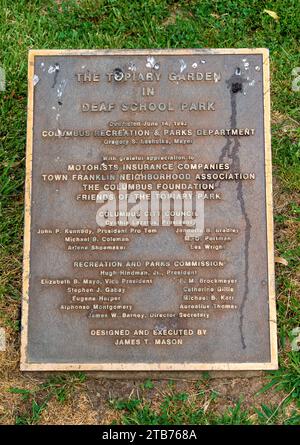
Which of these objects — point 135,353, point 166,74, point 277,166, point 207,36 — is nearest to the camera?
point 135,353

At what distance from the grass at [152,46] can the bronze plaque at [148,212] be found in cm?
29

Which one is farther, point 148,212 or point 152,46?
point 152,46

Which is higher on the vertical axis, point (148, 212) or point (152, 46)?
point (152, 46)

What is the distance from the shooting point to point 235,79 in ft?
12.5

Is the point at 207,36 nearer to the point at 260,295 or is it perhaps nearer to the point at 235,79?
the point at 235,79

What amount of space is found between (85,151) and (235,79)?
117cm

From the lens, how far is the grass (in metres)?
3.69

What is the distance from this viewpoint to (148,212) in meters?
3.68

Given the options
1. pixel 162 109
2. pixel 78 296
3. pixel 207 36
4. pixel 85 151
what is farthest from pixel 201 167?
pixel 207 36

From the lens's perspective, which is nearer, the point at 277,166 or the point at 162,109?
the point at 162,109

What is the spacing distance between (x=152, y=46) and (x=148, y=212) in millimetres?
1753

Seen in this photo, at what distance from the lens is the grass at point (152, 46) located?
3.69m

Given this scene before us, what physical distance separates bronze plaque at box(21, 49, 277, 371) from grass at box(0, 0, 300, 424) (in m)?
0.29

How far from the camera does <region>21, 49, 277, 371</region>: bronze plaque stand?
3.59 meters
